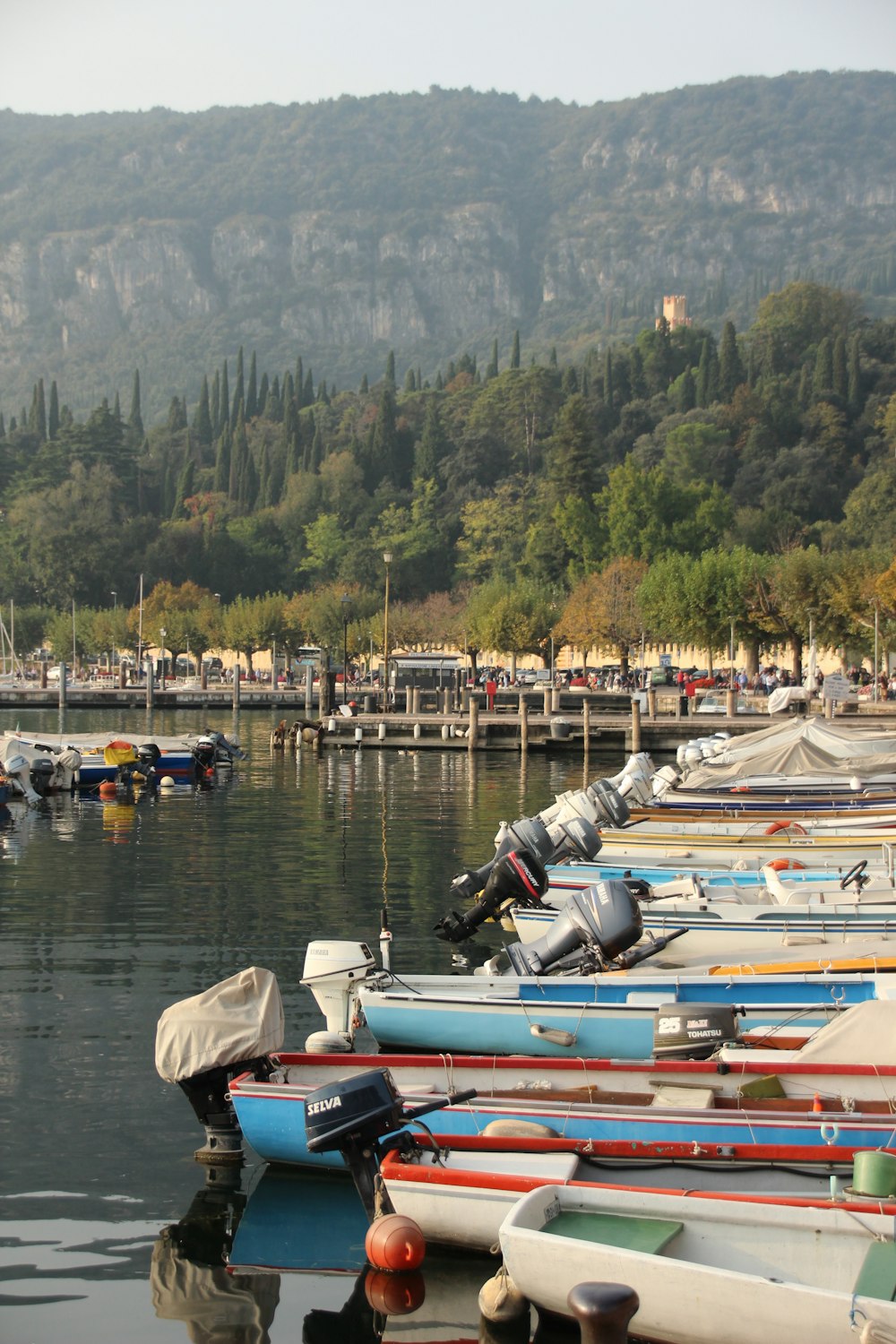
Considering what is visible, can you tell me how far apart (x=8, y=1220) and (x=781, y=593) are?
65.1 m

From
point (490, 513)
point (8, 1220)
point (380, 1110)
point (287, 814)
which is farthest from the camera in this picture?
point (490, 513)

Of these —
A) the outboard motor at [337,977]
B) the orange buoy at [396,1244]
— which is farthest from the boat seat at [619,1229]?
the outboard motor at [337,977]

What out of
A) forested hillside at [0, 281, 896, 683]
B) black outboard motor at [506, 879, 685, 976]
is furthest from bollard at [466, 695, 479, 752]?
black outboard motor at [506, 879, 685, 976]

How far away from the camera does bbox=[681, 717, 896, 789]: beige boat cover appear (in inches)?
1319

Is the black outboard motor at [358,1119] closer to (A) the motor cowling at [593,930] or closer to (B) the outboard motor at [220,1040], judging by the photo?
(B) the outboard motor at [220,1040]

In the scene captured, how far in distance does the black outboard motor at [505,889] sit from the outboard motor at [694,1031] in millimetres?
5333

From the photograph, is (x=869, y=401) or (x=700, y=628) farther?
(x=869, y=401)

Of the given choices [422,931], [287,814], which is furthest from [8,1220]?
[287,814]

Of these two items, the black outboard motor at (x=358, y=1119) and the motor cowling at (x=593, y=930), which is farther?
the motor cowling at (x=593, y=930)

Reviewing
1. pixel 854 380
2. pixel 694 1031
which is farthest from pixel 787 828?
pixel 854 380

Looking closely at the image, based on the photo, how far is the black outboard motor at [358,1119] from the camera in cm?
988

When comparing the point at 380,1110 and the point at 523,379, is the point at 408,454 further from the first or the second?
the point at 380,1110

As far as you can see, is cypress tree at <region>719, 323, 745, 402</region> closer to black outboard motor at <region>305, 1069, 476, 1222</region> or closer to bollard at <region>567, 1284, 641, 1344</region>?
black outboard motor at <region>305, 1069, 476, 1222</region>

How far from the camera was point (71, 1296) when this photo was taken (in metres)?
9.92
